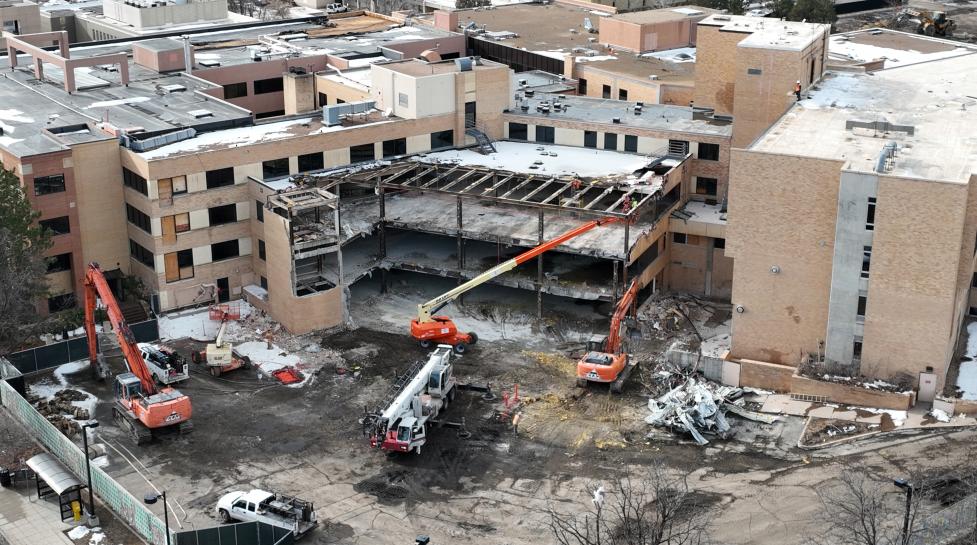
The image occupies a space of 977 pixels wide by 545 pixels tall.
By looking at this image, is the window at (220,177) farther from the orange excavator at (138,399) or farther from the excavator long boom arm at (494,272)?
the excavator long boom arm at (494,272)

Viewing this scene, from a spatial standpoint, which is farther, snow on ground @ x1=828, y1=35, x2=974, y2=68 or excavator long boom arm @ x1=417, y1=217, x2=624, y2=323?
snow on ground @ x1=828, y1=35, x2=974, y2=68

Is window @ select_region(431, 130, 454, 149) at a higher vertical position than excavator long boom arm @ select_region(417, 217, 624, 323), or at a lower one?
higher

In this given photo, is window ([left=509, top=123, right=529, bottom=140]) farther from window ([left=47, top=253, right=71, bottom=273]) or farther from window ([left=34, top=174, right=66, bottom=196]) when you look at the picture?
window ([left=47, top=253, right=71, bottom=273])

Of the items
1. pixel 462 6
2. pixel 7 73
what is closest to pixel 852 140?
pixel 7 73

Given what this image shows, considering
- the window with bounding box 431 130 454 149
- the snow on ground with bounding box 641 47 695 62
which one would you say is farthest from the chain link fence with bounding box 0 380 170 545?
the snow on ground with bounding box 641 47 695 62

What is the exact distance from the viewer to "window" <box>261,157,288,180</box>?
79.9m

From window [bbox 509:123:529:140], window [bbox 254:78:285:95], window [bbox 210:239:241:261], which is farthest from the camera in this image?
window [bbox 254:78:285:95]

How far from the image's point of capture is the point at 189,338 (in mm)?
75438

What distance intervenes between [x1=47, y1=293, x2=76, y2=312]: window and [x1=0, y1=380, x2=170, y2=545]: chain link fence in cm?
1163

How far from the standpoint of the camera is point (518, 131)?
90125 millimetres

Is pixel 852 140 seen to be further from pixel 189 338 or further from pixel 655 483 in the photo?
pixel 189 338

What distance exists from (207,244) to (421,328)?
15.4 meters

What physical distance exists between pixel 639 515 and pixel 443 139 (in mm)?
39936

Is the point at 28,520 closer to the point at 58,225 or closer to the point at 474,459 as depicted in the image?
the point at 474,459
